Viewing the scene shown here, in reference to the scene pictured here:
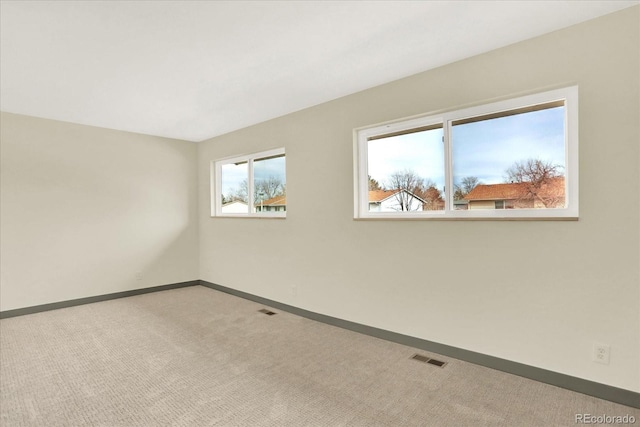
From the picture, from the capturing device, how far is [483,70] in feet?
8.38

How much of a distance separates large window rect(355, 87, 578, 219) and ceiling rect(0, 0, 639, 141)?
49cm

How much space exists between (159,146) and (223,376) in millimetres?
3954

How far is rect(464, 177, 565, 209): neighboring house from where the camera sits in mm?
2344

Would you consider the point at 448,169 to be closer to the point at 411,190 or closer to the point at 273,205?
the point at 411,190

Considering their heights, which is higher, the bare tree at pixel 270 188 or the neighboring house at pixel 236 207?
the bare tree at pixel 270 188

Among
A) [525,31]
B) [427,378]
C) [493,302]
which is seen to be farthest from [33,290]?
[525,31]

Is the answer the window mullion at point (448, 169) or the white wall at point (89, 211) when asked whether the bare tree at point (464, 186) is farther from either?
the white wall at point (89, 211)

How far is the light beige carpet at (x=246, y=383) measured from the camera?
6.41 ft

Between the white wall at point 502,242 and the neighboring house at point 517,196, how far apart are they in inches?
6.6

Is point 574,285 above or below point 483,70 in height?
below

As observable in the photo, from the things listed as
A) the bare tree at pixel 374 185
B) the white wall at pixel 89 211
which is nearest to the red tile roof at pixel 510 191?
the bare tree at pixel 374 185

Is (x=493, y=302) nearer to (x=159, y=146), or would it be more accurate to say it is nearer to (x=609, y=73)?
(x=609, y=73)

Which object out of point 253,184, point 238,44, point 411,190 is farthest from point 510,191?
point 253,184

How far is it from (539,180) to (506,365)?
1383 mm
